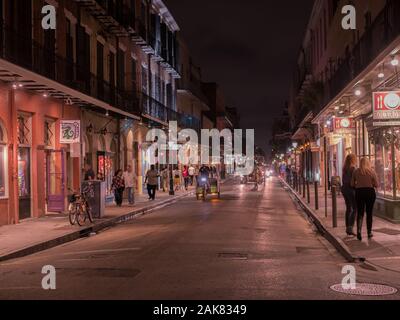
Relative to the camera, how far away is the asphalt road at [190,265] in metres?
8.25

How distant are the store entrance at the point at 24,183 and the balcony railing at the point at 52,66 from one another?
99.6 inches

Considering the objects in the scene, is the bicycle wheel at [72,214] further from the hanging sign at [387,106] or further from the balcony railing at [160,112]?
the balcony railing at [160,112]

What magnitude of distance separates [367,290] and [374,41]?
10.1 meters

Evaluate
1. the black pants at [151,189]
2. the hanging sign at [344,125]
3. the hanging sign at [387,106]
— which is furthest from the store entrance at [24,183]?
the hanging sign at [387,106]

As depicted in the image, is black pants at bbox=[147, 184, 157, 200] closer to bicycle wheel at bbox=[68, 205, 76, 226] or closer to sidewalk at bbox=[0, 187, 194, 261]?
sidewalk at bbox=[0, 187, 194, 261]

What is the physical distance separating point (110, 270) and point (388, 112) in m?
7.23

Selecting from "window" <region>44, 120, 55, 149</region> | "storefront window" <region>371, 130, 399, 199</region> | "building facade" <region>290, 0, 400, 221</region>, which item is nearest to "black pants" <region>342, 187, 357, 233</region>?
"building facade" <region>290, 0, 400, 221</region>

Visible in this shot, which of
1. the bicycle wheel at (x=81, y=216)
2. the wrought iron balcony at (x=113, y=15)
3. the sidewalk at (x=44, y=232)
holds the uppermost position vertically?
the wrought iron balcony at (x=113, y=15)

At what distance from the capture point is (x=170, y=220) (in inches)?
760

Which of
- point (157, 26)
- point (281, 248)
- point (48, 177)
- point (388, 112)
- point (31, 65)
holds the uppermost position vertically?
point (157, 26)

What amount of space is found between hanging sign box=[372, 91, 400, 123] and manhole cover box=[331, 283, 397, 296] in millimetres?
5917

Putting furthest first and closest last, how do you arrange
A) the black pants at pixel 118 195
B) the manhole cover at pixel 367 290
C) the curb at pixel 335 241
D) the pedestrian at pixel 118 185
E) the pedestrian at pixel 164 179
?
the pedestrian at pixel 164 179 < the black pants at pixel 118 195 < the pedestrian at pixel 118 185 < the curb at pixel 335 241 < the manhole cover at pixel 367 290
